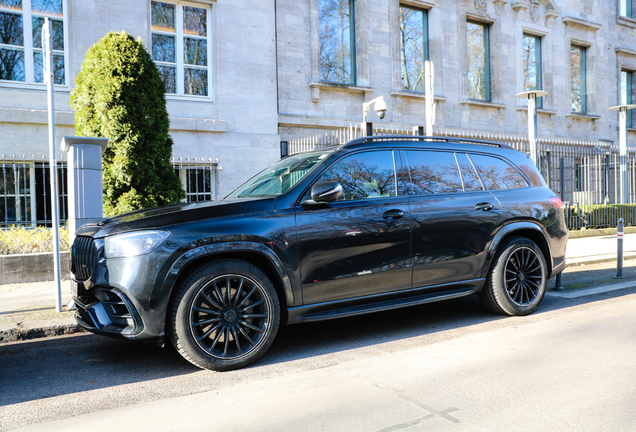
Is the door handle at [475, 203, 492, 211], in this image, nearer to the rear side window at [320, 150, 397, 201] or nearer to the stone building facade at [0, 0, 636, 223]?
the rear side window at [320, 150, 397, 201]

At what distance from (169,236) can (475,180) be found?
11.0 ft

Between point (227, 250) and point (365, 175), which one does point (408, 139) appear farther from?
point (227, 250)

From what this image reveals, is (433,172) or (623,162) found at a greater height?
(623,162)

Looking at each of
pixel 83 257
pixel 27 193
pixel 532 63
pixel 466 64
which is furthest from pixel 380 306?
pixel 532 63

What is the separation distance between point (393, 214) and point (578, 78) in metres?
21.5

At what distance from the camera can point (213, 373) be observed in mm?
4168

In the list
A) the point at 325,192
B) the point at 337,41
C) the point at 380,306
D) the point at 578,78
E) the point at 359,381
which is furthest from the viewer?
the point at 578,78

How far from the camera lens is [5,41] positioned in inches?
444

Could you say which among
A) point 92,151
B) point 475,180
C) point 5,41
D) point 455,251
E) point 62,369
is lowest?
point 62,369

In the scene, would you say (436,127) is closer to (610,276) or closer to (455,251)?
(610,276)

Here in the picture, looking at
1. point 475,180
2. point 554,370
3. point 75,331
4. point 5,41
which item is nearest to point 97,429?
point 75,331

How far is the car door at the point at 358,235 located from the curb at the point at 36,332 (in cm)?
278

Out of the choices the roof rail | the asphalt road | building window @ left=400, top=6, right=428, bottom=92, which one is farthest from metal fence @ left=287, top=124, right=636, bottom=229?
the asphalt road

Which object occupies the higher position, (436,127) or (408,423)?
(436,127)
